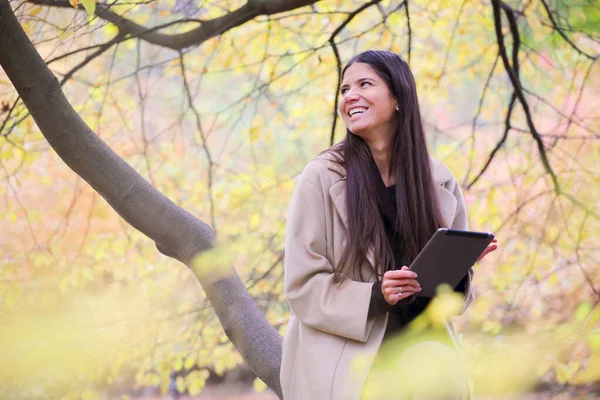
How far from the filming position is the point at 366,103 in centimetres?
218

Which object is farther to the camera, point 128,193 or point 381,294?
point 128,193

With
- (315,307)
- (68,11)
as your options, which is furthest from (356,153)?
(68,11)

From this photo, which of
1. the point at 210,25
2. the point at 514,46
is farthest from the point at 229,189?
the point at 514,46

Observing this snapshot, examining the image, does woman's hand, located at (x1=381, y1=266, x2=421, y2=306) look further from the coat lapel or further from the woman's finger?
the coat lapel

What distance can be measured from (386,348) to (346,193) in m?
0.45

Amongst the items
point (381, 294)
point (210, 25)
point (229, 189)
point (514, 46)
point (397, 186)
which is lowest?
point (381, 294)

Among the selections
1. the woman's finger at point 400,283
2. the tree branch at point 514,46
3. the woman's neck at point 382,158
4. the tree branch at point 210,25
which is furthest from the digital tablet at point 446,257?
the tree branch at point 514,46

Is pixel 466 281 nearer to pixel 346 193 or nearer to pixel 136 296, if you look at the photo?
pixel 346 193

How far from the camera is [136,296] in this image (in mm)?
5848

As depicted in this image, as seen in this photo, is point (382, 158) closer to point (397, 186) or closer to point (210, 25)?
point (397, 186)

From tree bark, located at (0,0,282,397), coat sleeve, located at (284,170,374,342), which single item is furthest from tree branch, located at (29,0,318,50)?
coat sleeve, located at (284,170,374,342)

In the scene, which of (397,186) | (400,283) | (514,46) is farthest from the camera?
(514,46)

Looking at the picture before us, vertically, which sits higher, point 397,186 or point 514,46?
point 514,46

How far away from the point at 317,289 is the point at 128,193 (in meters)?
0.97
